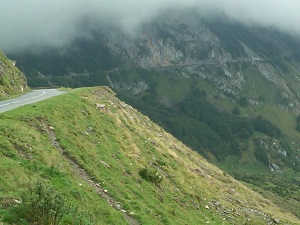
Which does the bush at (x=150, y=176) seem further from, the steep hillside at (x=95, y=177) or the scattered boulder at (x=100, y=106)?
the scattered boulder at (x=100, y=106)

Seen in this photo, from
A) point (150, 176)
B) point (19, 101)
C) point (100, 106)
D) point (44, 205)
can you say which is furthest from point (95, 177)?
point (19, 101)

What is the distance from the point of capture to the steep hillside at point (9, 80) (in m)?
55.0

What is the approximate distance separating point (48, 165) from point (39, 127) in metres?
6.56

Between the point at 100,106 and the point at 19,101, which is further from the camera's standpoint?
the point at 19,101

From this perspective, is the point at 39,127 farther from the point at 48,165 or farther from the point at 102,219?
the point at 102,219

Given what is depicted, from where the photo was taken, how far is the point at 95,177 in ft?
76.7

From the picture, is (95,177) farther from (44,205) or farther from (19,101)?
(19,101)

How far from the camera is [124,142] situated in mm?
34656

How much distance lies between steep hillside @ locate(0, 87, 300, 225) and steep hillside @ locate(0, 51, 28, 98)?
64.0 ft

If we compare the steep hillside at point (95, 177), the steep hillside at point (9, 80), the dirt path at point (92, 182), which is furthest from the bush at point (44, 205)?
the steep hillside at point (9, 80)

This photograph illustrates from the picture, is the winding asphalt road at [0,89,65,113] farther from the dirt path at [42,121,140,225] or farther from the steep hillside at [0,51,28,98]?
the dirt path at [42,121,140,225]

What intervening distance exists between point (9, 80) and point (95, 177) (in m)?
41.7

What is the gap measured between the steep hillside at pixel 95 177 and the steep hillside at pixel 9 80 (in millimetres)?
19516

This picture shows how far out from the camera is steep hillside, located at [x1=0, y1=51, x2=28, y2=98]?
5501cm
